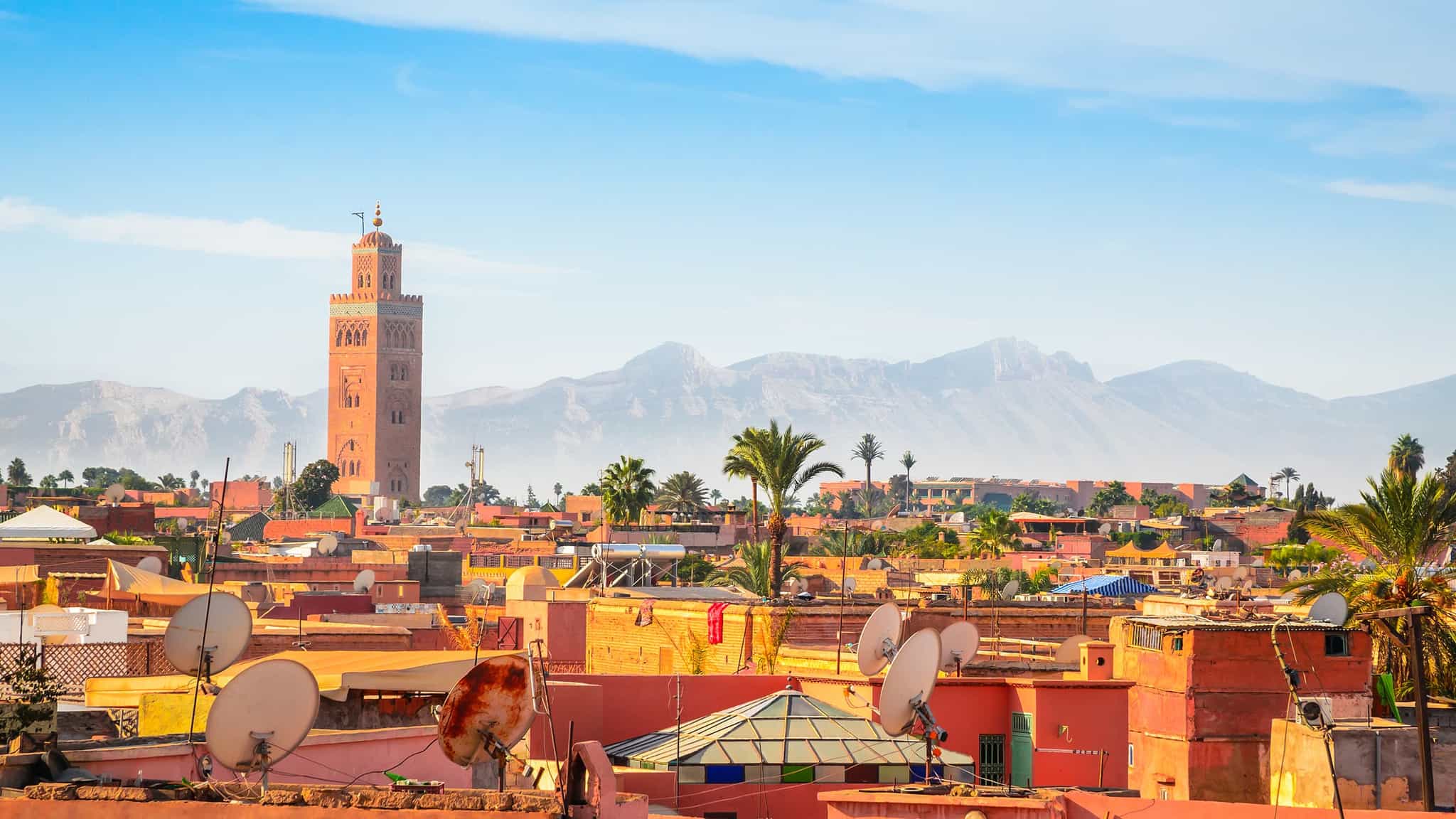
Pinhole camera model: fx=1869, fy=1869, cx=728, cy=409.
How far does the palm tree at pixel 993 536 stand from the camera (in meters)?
78.3

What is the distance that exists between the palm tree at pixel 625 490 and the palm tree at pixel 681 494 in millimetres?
24707

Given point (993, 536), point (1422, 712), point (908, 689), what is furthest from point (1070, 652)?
point (993, 536)

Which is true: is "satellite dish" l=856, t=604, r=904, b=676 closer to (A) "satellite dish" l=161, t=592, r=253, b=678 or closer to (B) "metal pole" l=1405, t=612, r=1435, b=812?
(B) "metal pole" l=1405, t=612, r=1435, b=812

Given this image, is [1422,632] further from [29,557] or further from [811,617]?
[29,557]

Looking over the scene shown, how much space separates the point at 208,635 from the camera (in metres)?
13.1

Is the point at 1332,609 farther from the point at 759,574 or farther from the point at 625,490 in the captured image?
the point at 625,490

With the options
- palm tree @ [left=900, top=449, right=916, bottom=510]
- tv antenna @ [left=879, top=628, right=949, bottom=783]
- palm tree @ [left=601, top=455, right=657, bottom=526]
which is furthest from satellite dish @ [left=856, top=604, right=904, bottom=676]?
palm tree @ [left=900, top=449, right=916, bottom=510]

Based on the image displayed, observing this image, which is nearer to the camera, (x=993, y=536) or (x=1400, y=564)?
(x=1400, y=564)

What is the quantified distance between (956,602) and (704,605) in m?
4.41

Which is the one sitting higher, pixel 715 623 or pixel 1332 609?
pixel 1332 609

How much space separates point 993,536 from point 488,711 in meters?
69.9

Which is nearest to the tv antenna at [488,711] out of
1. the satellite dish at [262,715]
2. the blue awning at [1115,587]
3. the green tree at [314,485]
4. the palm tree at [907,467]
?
the satellite dish at [262,715]

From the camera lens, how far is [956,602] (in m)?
31.4

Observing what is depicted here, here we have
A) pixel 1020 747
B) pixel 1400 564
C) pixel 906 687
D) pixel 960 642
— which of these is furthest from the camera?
pixel 1400 564
